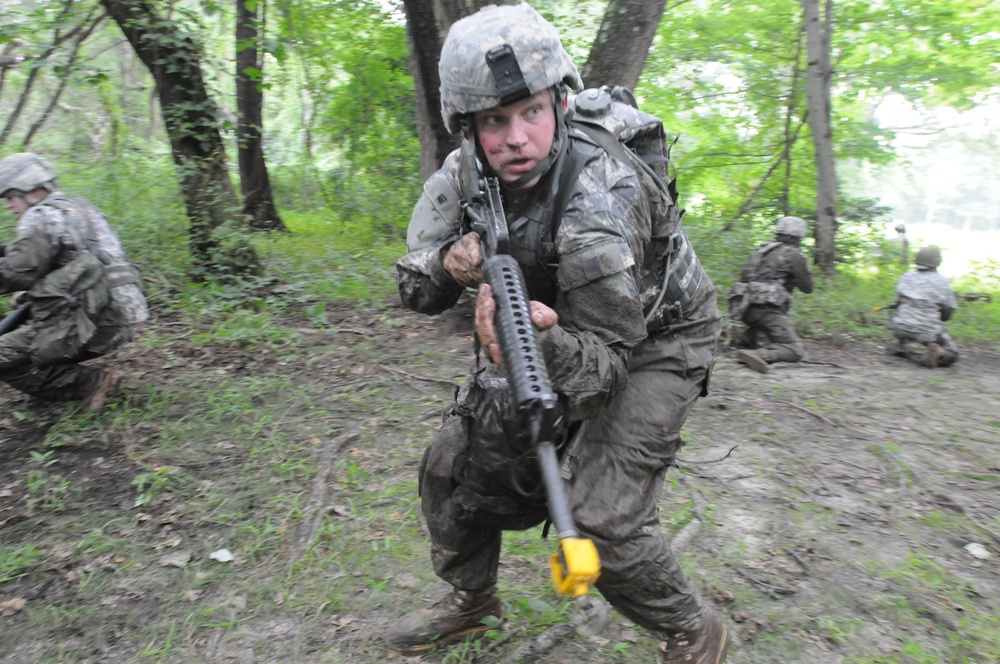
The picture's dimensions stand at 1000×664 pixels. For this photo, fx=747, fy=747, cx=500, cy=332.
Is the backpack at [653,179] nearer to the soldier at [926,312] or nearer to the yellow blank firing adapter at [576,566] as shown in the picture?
the yellow blank firing adapter at [576,566]

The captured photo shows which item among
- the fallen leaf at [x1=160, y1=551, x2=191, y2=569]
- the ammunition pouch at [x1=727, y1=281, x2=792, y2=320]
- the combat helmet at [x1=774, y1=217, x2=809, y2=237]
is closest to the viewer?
the fallen leaf at [x1=160, y1=551, x2=191, y2=569]

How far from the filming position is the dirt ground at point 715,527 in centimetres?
303

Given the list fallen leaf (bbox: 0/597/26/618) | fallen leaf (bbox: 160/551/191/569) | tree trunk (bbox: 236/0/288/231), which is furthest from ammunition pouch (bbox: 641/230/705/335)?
tree trunk (bbox: 236/0/288/231)

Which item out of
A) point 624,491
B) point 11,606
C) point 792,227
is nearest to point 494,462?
point 624,491

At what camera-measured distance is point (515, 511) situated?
259 cm

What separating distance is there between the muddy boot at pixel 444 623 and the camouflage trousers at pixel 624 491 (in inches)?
14.1

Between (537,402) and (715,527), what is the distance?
8.01 ft

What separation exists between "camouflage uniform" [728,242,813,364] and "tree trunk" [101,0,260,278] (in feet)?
17.2

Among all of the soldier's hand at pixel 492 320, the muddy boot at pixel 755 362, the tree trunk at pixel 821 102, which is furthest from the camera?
the tree trunk at pixel 821 102

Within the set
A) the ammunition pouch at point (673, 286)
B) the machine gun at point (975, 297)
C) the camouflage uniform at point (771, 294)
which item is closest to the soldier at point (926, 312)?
the camouflage uniform at point (771, 294)

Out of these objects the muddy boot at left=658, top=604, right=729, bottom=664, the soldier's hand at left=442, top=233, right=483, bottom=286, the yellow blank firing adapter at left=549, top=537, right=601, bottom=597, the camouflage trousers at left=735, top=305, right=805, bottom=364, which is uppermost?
the soldier's hand at left=442, top=233, right=483, bottom=286

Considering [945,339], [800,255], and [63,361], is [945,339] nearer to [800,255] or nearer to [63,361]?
[800,255]

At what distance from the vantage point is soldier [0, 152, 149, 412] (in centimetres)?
498

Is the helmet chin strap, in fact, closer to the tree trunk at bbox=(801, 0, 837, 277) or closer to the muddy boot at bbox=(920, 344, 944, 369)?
the muddy boot at bbox=(920, 344, 944, 369)
